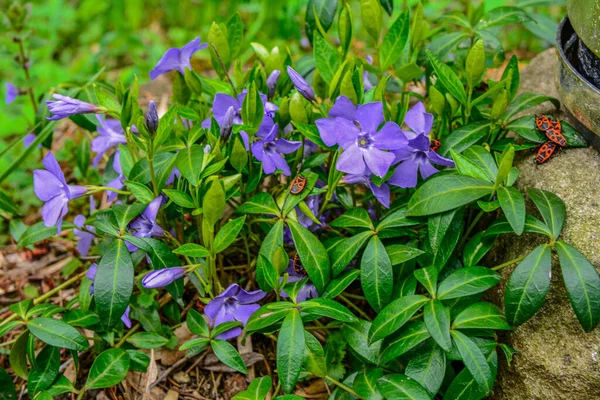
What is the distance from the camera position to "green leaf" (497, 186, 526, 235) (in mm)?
1617

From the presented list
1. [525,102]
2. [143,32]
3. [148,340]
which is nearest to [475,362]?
[525,102]

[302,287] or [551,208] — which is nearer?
[551,208]

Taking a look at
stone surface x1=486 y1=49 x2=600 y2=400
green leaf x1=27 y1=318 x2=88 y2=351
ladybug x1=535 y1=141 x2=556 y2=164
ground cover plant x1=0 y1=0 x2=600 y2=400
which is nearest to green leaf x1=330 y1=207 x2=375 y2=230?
ground cover plant x1=0 y1=0 x2=600 y2=400

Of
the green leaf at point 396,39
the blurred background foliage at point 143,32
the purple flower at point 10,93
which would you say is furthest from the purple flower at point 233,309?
the blurred background foliage at point 143,32

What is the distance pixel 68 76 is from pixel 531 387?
3.15 m

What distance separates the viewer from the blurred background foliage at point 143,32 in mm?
3742

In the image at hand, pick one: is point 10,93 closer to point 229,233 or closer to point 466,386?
point 229,233

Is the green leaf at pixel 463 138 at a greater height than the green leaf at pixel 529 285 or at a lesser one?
greater

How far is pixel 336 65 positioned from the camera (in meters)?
2.02

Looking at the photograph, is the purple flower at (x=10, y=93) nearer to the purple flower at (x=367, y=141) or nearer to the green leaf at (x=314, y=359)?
the purple flower at (x=367, y=141)

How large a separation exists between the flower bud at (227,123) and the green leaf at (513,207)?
0.78m

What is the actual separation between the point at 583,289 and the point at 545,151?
20.1 inches

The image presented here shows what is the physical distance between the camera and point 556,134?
6.28ft

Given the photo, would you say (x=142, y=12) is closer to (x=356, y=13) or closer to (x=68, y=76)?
(x=68, y=76)
